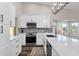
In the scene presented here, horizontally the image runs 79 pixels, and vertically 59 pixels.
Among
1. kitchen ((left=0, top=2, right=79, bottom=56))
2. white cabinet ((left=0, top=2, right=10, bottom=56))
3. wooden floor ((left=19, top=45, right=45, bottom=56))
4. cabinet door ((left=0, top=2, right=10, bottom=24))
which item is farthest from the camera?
kitchen ((left=0, top=2, right=79, bottom=56))

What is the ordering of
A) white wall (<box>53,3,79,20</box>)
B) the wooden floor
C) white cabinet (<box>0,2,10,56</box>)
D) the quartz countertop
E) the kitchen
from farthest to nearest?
the kitchen → white wall (<box>53,3,79,20</box>) → the wooden floor → white cabinet (<box>0,2,10,56</box>) → the quartz countertop

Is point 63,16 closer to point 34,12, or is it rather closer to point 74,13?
point 74,13

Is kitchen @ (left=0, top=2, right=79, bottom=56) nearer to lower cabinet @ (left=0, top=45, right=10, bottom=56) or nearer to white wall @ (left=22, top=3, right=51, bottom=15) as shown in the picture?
white wall @ (left=22, top=3, right=51, bottom=15)

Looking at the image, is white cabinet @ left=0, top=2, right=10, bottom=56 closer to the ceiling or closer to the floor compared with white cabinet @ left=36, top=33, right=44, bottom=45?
closer to the ceiling

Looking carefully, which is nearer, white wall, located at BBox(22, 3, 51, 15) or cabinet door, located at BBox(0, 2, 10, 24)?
cabinet door, located at BBox(0, 2, 10, 24)

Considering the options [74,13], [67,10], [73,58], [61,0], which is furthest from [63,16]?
[73,58]

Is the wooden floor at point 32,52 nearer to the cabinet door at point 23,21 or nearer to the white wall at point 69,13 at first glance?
the white wall at point 69,13

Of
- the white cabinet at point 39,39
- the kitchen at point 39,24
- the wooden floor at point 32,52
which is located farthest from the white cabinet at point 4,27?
the white cabinet at point 39,39

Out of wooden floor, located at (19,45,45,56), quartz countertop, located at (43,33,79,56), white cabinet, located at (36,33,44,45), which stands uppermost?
quartz countertop, located at (43,33,79,56)

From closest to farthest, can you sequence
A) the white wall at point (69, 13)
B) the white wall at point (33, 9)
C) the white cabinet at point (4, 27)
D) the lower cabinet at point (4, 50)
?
the lower cabinet at point (4, 50) < the white cabinet at point (4, 27) < the white wall at point (69, 13) < the white wall at point (33, 9)

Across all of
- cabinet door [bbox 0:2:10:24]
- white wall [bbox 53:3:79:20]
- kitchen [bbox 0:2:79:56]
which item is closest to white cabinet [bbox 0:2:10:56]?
cabinet door [bbox 0:2:10:24]

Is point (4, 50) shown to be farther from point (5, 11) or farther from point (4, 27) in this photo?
point (5, 11)

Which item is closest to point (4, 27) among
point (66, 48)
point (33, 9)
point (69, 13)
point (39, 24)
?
point (66, 48)

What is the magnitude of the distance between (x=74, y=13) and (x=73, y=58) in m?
4.76
